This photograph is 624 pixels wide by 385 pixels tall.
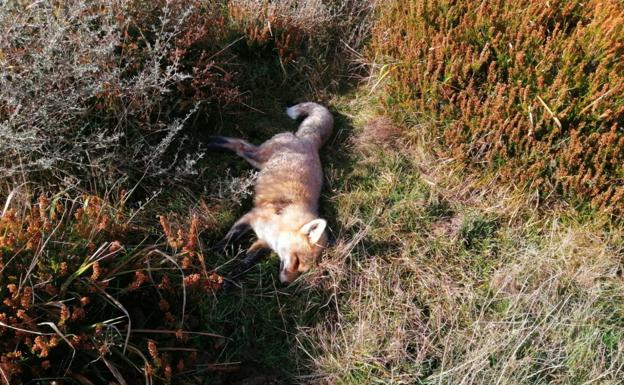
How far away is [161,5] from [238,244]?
7.81 ft

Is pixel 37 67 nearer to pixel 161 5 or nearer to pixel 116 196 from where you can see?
pixel 116 196

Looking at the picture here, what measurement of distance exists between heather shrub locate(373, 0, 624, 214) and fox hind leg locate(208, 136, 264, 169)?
1527mm

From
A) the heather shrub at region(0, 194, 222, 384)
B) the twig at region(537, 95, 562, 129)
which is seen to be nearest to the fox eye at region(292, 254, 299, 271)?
the heather shrub at region(0, 194, 222, 384)

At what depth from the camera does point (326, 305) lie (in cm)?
428

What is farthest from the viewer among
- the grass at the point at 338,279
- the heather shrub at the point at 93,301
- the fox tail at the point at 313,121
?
the fox tail at the point at 313,121

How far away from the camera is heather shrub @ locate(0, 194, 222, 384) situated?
123 inches

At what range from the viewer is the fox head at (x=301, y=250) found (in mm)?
4422

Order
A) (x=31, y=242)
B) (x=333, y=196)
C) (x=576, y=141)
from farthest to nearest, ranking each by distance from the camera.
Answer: (x=333, y=196) → (x=576, y=141) → (x=31, y=242)

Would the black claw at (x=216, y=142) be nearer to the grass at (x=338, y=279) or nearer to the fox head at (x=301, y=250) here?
the grass at (x=338, y=279)

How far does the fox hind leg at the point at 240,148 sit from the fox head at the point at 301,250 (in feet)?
3.16

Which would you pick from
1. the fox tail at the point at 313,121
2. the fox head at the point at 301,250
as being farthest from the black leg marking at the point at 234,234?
the fox tail at the point at 313,121

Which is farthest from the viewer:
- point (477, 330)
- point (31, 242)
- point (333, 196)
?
point (333, 196)

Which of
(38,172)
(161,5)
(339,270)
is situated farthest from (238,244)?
(161,5)

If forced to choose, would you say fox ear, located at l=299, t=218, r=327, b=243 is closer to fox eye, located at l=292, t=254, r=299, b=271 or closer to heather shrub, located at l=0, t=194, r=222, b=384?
fox eye, located at l=292, t=254, r=299, b=271
